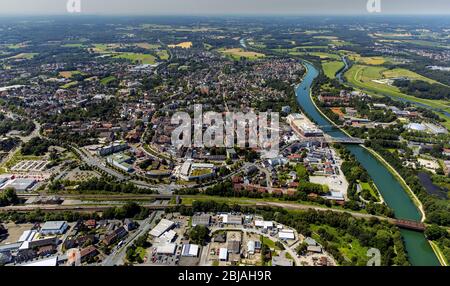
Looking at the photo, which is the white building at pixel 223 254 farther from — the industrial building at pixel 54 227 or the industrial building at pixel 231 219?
the industrial building at pixel 54 227

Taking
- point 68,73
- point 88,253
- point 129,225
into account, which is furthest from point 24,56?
point 88,253

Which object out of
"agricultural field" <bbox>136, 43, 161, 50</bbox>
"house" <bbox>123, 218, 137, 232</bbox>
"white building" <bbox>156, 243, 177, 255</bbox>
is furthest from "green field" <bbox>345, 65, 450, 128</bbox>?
"agricultural field" <bbox>136, 43, 161, 50</bbox>

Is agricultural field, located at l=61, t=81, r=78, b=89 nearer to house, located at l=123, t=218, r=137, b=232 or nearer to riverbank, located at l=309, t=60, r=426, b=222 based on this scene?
house, located at l=123, t=218, r=137, b=232

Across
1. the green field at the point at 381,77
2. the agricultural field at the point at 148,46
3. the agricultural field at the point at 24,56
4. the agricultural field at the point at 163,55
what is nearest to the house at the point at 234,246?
the green field at the point at 381,77

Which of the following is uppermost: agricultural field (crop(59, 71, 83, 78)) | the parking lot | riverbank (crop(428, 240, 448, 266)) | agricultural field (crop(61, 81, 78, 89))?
agricultural field (crop(59, 71, 83, 78))

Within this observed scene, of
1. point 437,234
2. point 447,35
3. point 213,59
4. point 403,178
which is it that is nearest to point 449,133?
point 403,178

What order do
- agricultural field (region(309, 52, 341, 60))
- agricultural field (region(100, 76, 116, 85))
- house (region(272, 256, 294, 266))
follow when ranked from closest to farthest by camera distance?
house (region(272, 256, 294, 266)), agricultural field (region(100, 76, 116, 85)), agricultural field (region(309, 52, 341, 60))
